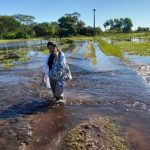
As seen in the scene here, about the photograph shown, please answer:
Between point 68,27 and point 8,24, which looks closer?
point 68,27

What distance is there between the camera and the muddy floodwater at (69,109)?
7457mm

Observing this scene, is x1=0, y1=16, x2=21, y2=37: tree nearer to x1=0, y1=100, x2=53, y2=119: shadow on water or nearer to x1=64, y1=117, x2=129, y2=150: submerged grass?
x1=0, y1=100, x2=53, y2=119: shadow on water

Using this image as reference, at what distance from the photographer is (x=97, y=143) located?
7059mm

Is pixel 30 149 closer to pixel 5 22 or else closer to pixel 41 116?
pixel 41 116

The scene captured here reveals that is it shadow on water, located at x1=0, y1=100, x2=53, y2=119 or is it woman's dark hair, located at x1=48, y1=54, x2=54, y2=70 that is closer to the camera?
shadow on water, located at x1=0, y1=100, x2=53, y2=119

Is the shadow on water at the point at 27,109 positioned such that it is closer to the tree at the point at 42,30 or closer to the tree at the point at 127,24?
the tree at the point at 42,30

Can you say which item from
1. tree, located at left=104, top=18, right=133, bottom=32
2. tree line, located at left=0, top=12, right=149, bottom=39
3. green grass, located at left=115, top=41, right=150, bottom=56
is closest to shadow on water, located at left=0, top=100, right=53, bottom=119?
green grass, located at left=115, top=41, right=150, bottom=56

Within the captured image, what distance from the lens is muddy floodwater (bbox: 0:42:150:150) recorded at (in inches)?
294

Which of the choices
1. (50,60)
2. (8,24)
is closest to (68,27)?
(8,24)

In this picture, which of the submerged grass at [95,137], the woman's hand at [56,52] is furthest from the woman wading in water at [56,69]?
the submerged grass at [95,137]

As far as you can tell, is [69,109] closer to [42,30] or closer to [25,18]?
[42,30]

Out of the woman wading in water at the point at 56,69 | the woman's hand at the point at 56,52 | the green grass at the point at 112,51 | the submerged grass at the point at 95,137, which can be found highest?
the woman's hand at the point at 56,52

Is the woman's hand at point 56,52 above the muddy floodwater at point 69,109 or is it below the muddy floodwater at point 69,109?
above

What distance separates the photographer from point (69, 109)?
9.98 metres
